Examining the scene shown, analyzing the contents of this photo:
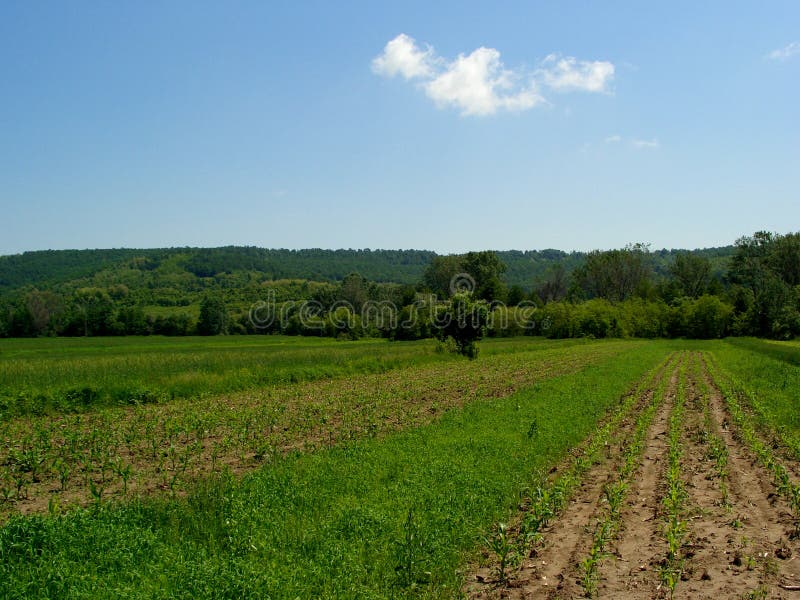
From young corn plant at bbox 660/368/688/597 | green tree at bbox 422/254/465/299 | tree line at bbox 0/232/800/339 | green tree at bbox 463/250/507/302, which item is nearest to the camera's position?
young corn plant at bbox 660/368/688/597

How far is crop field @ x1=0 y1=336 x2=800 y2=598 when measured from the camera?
6.66 m

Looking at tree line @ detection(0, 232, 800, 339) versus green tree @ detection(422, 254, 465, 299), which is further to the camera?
green tree @ detection(422, 254, 465, 299)

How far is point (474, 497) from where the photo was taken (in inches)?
374


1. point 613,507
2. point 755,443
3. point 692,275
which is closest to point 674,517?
point 613,507

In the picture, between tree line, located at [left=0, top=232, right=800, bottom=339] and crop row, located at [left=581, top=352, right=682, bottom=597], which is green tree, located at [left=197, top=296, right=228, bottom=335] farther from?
crop row, located at [left=581, top=352, right=682, bottom=597]

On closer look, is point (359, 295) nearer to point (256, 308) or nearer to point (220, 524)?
point (256, 308)

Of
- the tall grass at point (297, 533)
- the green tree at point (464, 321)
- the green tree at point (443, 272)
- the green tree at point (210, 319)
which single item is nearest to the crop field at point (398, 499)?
the tall grass at point (297, 533)

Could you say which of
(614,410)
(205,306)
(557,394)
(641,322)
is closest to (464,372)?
(557,394)

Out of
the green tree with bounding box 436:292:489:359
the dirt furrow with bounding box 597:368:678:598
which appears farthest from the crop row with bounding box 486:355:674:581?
the green tree with bounding box 436:292:489:359

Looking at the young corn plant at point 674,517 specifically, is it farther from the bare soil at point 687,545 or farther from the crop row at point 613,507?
the crop row at point 613,507

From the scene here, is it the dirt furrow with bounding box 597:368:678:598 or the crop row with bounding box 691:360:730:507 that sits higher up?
the dirt furrow with bounding box 597:368:678:598

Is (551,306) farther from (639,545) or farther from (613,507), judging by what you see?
Result: (639,545)

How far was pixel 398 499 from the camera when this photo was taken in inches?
359

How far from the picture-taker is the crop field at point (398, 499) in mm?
6660
